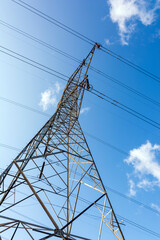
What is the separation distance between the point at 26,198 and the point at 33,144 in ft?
6.63

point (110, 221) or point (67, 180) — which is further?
point (67, 180)

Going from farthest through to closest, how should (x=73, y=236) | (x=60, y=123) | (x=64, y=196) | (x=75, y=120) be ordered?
(x=75, y=120) < (x=60, y=123) < (x=64, y=196) < (x=73, y=236)

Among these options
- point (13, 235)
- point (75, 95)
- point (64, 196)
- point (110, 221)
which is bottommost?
point (13, 235)

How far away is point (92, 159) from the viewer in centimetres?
653

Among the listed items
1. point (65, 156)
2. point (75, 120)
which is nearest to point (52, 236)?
point (65, 156)

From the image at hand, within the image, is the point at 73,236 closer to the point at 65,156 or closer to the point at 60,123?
the point at 65,156

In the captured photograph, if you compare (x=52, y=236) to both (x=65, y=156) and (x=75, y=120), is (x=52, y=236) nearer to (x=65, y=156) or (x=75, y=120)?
(x=65, y=156)

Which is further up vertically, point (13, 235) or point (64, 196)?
point (64, 196)

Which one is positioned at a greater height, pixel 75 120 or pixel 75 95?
pixel 75 95

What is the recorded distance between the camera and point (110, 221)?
4809 millimetres

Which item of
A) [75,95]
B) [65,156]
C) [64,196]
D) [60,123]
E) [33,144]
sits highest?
[75,95]

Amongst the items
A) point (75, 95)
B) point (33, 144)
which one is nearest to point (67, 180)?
point (33, 144)

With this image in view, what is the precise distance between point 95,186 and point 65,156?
92.0 inches

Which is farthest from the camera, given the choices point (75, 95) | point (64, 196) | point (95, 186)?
point (75, 95)
